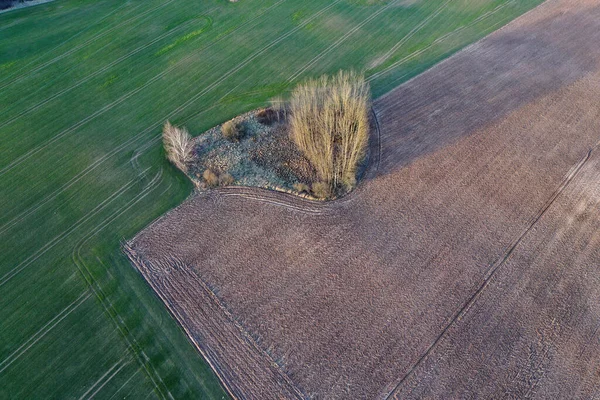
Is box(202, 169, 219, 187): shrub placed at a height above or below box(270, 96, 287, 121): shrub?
below

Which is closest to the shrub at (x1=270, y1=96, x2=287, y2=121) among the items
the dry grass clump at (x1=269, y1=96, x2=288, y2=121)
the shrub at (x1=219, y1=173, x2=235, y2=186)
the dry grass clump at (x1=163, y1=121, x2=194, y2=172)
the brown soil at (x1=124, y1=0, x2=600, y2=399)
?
the dry grass clump at (x1=269, y1=96, x2=288, y2=121)

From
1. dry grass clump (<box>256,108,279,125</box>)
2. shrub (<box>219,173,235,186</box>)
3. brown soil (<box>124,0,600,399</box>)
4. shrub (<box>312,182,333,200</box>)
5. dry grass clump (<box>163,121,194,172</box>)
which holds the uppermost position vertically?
dry grass clump (<box>163,121,194,172</box>)

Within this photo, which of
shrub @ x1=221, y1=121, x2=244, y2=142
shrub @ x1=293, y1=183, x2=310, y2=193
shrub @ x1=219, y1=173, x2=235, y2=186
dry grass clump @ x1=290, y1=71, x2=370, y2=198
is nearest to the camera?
dry grass clump @ x1=290, y1=71, x2=370, y2=198

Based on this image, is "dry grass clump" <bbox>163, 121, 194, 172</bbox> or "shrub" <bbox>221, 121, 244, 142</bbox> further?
"shrub" <bbox>221, 121, 244, 142</bbox>

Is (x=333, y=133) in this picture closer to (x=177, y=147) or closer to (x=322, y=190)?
(x=322, y=190)

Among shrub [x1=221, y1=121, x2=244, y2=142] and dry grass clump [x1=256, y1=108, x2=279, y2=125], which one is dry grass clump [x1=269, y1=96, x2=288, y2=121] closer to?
dry grass clump [x1=256, y1=108, x2=279, y2=125]

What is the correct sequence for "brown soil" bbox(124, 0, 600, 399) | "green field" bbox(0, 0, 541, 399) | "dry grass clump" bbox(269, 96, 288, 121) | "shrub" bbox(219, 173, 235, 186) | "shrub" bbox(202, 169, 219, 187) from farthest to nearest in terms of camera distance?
"dry grass clump" bbox(269, 96, 288, 121) < "shrub" bbox(219, 173, 235, 186) < "shrub" bbox(202, 169, 219, 187) < "green field" bbox(0, 0, 541, 399) < "brown soil" bbox(124, 0, 600, 399)

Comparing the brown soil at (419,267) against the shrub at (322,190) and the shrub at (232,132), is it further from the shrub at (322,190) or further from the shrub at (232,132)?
the shrub at (232,132)
